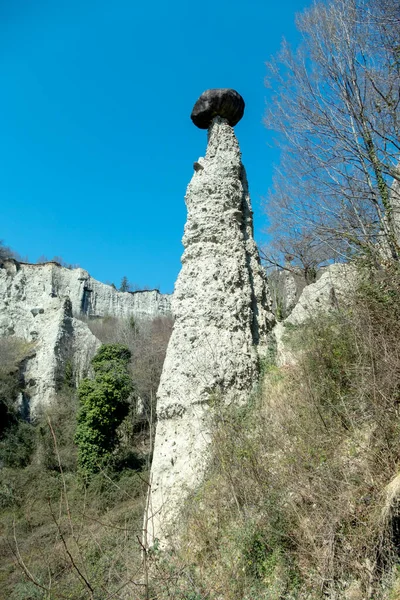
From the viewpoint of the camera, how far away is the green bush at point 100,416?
14.2 meters

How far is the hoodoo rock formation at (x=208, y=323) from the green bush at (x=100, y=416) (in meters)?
8.26

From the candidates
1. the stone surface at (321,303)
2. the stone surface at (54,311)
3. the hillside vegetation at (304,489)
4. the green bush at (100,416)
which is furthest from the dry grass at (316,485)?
the stone surface at (54,311)

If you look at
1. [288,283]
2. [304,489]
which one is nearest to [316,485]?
[304,489]

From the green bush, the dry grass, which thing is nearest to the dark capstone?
the dry grass

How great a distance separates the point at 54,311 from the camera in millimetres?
30438

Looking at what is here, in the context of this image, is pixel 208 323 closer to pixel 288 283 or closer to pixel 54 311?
pixel 288 283

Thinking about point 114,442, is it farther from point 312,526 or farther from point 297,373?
point 312,526

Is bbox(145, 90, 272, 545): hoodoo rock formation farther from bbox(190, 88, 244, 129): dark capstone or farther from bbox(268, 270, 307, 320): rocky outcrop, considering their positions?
bbox(268, 270, 307, 320): rocky outcrop

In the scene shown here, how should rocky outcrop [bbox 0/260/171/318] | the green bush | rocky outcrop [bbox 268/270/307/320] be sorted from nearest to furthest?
the green bush → rocky outcrop [bbox 268/270/307/320] → rocky outcrop [bbox 0/260/171/318]

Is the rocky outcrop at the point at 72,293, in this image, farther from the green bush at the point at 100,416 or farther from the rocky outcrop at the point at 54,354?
the green bush at the point at 100,416

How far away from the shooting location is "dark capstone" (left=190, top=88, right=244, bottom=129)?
894cm

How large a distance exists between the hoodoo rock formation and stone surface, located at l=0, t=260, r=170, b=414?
1860 cm

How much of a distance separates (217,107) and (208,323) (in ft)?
15.7

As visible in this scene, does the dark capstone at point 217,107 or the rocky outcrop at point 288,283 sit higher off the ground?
the dark capstone at point 217,107
